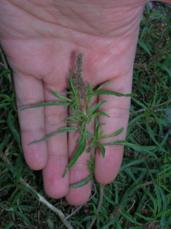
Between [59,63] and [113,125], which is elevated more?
[59,63]

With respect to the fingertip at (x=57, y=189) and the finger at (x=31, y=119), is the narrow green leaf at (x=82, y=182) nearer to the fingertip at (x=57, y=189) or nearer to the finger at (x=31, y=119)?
the fingertip at (x=57, y=189)

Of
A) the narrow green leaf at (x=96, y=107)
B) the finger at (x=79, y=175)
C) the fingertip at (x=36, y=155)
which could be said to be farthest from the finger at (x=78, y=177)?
the narrow green leaf at (x=96, y=107)

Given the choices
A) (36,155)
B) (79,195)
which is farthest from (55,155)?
(79,195)

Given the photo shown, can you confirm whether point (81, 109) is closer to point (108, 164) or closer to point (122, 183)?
point (108, 164)

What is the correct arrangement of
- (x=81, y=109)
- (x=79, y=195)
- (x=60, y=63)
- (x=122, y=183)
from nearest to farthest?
(x=81, y=109)
(x=60, y=63)
(x=79, y=195)
(x=122, y=183)

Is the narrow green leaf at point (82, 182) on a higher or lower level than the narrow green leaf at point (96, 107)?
lower

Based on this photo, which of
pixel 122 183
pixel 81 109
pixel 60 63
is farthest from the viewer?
pixel 122 183
